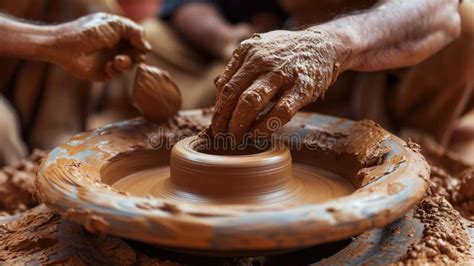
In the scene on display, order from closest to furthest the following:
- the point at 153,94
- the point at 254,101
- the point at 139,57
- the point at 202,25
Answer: the point at 254,101
the point at 153,94
the point at 139,57
the point at 202,25

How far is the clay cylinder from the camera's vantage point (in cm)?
131

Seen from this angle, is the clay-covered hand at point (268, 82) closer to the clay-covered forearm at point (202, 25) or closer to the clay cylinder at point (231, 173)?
the clay cylinder at point (231, 173)

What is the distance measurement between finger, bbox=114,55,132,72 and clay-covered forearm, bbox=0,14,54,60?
0.72 feet

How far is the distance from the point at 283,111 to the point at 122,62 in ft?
2.27

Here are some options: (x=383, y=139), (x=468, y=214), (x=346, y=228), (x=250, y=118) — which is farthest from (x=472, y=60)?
(x=346, y=228)

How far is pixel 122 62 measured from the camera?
5.84 feet

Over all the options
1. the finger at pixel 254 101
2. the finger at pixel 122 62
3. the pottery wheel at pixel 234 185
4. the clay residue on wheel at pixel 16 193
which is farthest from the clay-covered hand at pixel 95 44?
the finger at pixel 254 101

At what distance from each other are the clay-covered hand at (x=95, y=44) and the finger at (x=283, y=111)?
0.65 m

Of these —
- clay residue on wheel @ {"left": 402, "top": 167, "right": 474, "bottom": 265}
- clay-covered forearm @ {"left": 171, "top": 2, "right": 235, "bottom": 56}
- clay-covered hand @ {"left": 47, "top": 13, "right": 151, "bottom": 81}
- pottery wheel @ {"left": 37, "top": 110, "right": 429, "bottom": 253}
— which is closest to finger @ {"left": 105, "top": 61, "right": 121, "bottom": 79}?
clay-covered hand @ {"left": 47, "top": 13, "right": 151, "bottom": 81}

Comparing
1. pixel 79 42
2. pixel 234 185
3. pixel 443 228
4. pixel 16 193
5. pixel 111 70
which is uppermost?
pixel 79 42

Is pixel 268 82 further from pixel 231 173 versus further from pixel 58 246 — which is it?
pixel 58 246

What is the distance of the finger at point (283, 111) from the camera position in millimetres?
1318

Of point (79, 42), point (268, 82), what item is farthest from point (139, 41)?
point (268, 82)

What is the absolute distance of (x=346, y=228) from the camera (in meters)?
1.04
